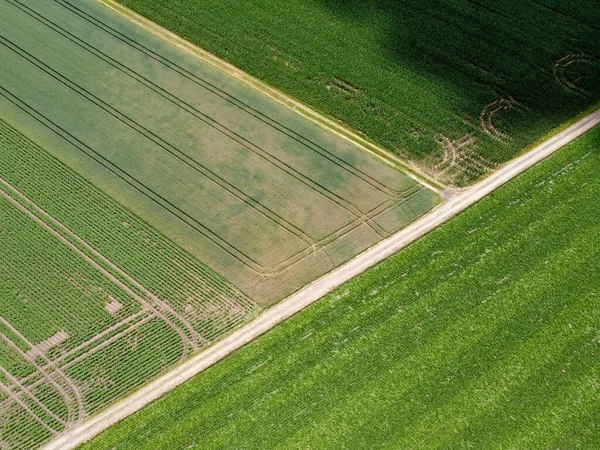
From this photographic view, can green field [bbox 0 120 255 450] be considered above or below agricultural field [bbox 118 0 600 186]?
below

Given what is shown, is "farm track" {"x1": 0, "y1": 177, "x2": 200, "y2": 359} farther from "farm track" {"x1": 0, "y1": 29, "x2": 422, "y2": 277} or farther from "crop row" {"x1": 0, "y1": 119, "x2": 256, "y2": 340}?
"farm track" {"x1": 0, "y1": 29, "x2": 422, "y2": 277}

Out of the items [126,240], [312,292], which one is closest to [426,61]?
[312,292]

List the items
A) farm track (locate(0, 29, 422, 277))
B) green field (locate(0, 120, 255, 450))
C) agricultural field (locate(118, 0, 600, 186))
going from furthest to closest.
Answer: agricultural field (locate(118, 0, 600, 186))
farm track (locate(0, 29, 422, 277))
green field (locate(0, 120, 255, 450))

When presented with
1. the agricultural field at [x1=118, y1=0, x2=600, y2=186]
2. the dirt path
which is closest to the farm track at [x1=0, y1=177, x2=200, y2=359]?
the dirt path

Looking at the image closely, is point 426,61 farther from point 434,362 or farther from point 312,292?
point 434,362

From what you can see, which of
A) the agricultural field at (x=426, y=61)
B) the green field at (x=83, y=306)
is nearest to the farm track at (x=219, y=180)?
the green field at (x=83, y=306)

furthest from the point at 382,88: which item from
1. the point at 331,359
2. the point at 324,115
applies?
the point at 331,359

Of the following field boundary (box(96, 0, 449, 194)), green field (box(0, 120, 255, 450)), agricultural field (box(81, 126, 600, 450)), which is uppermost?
field boundary (box(96, 0, 449, 194))
